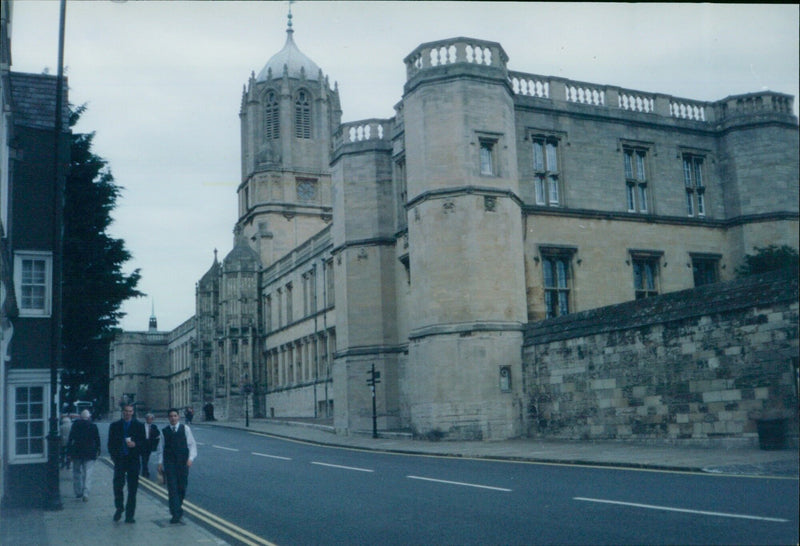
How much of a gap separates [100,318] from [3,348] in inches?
472

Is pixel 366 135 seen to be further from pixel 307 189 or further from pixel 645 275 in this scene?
pixel 307 189

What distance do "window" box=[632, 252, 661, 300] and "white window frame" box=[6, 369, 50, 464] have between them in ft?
78.2

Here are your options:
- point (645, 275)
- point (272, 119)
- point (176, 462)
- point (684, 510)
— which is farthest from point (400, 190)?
point (272, 119)

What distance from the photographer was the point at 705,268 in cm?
3644

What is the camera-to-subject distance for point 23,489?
1692 cm

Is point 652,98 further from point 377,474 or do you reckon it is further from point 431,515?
point 431,515

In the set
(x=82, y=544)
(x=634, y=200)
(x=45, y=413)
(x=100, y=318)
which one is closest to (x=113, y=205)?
(x=100, y=318)

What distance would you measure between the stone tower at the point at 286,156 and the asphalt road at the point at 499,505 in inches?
2269

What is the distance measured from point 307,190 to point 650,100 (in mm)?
46103

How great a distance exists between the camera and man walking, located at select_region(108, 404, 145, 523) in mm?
13898

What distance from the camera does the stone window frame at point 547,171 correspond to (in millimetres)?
33250

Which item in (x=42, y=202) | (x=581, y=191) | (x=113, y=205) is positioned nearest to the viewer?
(x=42, y=202)

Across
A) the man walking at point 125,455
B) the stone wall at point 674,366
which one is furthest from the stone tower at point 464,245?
the man walking at point 125,455

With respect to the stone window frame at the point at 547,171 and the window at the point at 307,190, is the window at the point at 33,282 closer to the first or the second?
the stone window frame at the point at 547,171
